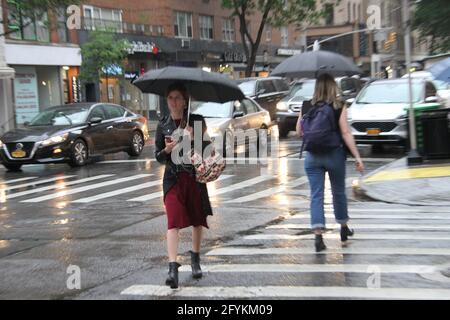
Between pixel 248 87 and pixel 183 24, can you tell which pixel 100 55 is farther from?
pixel 183 24

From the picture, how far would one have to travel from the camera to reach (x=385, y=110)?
593 inches

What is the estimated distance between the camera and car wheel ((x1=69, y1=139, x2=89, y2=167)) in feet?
49.9

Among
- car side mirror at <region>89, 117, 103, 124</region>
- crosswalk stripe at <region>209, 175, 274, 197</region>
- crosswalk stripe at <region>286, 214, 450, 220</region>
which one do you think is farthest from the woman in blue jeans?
car side mirror at <region>89, 117, 103, 124</region>

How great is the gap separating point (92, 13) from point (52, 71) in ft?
16.6

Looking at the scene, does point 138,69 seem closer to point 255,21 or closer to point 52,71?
→ point 52,71

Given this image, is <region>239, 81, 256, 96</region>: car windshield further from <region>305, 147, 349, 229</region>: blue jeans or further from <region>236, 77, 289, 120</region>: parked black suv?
<region>305, 147, 349, 229</region>: blue jeans

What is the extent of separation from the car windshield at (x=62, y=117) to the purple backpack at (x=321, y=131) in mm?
10654

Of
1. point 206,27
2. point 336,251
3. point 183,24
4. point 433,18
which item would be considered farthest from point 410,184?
point 206,27

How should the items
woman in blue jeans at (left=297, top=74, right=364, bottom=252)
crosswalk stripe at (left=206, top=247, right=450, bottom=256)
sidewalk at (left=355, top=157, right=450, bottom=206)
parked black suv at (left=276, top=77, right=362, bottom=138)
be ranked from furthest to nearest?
parked black suv at (left=276, top=77, right=362, bottom=138)
sidewalk at (left=355, top=157, right=450, bottom=206)
woman in blue jeans at (left=297, top=74, right=364, bottom=252)
crosswalk stripe at (left=206, top=247, right=450, bottom=256)

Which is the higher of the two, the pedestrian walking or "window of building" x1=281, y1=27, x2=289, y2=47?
"window of building" x1=281, y1=27, x2=289, y2=47

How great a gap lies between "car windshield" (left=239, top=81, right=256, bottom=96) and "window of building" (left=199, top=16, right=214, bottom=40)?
69.6 ft

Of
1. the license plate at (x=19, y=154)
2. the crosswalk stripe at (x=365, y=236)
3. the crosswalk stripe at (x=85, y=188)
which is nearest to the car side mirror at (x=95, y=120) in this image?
the license plate at (x=19, y=154)

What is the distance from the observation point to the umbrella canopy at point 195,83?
5.40m

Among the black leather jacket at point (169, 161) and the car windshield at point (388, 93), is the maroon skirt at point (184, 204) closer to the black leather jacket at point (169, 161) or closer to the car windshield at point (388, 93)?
the black leather jacket at point (169, 161)
